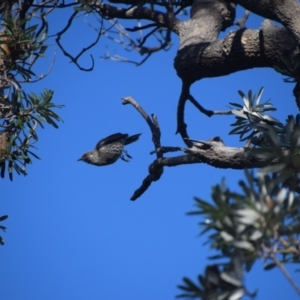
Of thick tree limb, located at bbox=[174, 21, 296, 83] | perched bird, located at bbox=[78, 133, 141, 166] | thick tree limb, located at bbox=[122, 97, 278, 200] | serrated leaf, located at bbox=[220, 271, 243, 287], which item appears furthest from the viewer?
perched bird, located at bbox=[78, 133, 141, 166]

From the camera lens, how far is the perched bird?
310cm

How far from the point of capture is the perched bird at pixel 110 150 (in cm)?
310

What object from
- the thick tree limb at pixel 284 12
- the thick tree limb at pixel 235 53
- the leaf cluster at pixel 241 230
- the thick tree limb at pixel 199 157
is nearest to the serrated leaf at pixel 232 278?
the leaf cluster at pixel 241 230

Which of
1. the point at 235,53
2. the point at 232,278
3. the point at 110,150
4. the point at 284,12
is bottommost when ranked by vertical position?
the point at 232,278

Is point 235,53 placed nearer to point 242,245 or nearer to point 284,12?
point 284,12

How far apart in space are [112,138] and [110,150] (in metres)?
0.07

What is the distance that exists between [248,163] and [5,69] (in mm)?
1023

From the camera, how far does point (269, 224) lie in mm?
1087

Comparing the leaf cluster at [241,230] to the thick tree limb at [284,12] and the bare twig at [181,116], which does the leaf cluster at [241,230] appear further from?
the bare twig at [181,116]

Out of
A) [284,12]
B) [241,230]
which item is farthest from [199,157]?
[241,230]

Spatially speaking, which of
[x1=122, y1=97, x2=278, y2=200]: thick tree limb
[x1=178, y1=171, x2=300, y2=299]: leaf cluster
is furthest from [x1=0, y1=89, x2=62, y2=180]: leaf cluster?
[x1=178, y1=171, x2=300, y2=299]: leaf cluster

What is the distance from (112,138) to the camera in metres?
3.14

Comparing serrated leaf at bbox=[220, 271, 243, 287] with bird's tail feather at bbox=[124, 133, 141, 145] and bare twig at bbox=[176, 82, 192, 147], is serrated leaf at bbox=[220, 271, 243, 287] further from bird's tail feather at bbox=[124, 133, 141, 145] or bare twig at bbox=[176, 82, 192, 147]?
bird's tail feather at bbox=[124, 133, 141, 145]

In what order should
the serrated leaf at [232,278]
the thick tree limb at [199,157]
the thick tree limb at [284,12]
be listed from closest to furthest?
the serrated leaf at [232,278] < the thick tree limb at [284,12] < the thick tree limb at [199,157]
